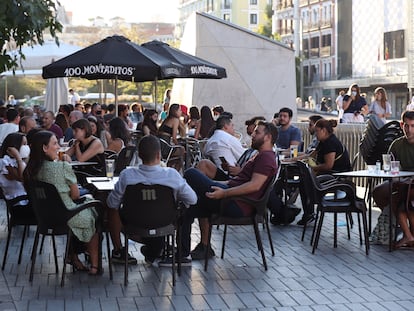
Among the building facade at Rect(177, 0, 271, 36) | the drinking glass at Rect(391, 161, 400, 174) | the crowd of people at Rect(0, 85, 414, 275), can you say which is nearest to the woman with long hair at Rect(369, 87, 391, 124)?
the crowd of people at Rect(0, 85, 414, 275)

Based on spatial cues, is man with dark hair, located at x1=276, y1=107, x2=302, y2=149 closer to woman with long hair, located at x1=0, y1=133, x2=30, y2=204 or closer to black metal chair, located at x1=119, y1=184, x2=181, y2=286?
woman with long hair, located at x1=0, y1=133, x2=30, y2=204

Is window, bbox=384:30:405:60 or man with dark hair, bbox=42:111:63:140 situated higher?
window, bbox=384:30:405:60

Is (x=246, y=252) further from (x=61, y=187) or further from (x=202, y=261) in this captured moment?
(x=61, y=187)

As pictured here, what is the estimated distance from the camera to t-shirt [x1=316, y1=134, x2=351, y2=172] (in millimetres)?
10336

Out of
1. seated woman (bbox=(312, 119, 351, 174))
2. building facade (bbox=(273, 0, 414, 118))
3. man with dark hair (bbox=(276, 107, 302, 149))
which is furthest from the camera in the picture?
building facade (bbox=(273, 0, 414, 118))

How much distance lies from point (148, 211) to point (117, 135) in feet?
14.9

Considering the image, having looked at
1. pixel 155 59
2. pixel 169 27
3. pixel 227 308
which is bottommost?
pixel 227 308

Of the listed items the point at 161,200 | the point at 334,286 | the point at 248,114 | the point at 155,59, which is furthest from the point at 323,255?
the point at 248,114

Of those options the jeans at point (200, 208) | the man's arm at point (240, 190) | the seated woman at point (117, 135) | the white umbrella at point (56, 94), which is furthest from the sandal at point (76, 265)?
the white umbrella at point (56, 94)

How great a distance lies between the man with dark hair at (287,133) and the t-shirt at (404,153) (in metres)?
2.65

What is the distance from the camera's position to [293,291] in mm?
7391

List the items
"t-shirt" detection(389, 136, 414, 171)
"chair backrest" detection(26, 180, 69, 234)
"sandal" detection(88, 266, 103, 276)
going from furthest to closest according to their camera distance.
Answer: "t-shirt" detection(389, 136, 414, 171) < "sandal" detection(88, 266, 103, 276) < "chair backrest" detection(26, 180, 69, 234)

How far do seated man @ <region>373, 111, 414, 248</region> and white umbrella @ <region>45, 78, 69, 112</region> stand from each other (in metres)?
15.2

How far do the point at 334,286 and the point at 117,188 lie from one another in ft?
7.07
